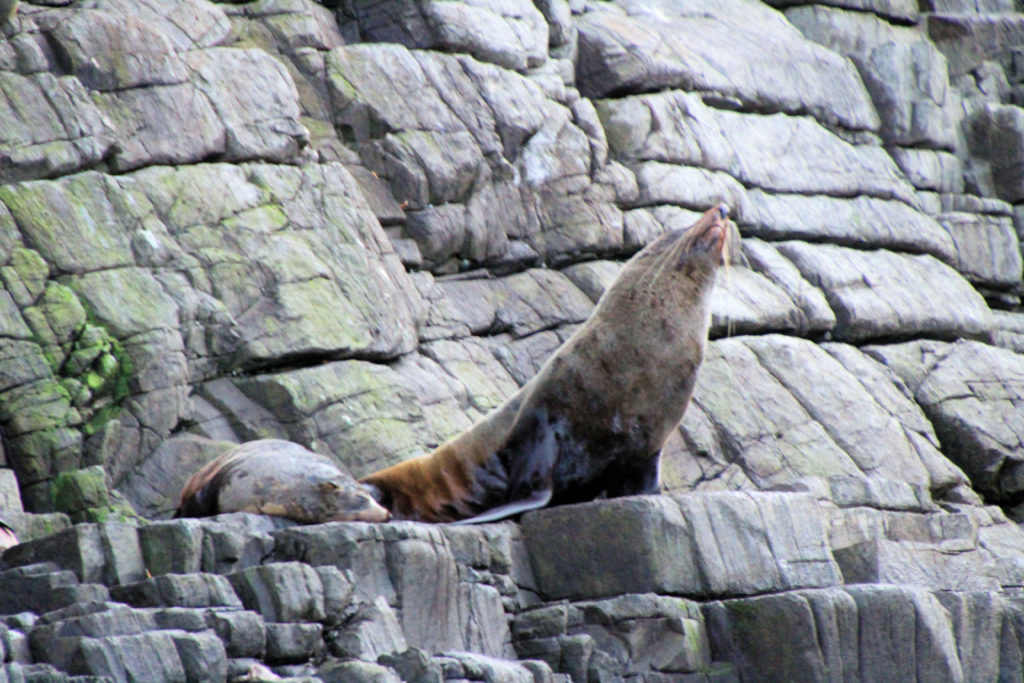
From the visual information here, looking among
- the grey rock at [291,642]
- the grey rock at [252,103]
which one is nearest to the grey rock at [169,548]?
the grey rock at [291,642]

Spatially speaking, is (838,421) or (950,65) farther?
(950,65)

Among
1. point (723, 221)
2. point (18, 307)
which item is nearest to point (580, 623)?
point (723, 221)

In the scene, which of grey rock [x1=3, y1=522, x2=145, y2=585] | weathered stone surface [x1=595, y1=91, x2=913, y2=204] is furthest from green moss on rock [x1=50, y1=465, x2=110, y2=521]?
weathered stone surface [x1=595, y1=91, x2=913, y2=204]

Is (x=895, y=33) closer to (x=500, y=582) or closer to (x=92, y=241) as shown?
(x=92, y=241)

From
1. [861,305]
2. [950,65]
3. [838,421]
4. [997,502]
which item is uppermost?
[950,65]

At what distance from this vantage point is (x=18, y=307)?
929 centimetres

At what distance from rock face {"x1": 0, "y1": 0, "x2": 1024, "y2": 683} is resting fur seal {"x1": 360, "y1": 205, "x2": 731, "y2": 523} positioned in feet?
2.06

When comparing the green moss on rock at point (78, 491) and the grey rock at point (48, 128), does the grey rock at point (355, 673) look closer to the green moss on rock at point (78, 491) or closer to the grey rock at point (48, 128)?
the green moss on rock at point (78, 491)

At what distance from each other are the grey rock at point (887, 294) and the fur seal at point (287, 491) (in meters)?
8.37

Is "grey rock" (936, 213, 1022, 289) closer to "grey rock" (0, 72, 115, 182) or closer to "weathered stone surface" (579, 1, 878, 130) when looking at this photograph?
"weathered stone surface" (579, 1, 878, 130)

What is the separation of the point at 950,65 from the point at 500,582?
45.5 ft

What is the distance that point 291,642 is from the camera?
A: 5691mm

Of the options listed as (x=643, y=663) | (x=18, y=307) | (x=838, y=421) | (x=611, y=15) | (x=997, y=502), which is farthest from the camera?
(x=611, y=15)

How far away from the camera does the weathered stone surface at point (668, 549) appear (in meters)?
7.78
